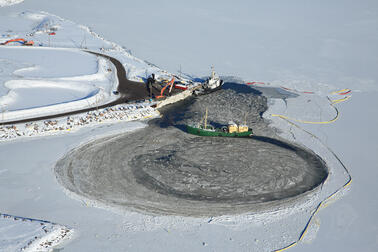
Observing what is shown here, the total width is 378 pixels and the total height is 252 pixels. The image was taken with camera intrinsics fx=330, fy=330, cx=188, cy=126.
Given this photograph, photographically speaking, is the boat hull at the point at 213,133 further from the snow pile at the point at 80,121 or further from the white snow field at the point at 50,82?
the white snow field at the point at 50,82

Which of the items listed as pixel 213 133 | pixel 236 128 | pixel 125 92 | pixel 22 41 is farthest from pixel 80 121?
pixel 22 41

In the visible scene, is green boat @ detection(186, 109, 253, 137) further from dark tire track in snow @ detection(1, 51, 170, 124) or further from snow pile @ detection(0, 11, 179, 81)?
snow pile @ detection(0, 11, 179, 81)

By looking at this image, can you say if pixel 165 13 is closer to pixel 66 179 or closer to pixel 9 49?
pixel 9 49

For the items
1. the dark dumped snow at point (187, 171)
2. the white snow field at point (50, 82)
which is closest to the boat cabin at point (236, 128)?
the dark dumped snow at point (187, 171)

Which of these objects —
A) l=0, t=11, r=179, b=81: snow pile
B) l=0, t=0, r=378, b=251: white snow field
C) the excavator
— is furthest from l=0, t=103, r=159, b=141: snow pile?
the excavator

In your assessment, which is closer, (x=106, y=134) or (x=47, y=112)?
(x=106, y=134)

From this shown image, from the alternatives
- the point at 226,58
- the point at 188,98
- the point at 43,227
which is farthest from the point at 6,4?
the point at 43,227

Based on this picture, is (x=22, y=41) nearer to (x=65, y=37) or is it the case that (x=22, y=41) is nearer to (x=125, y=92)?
(x=65, y=37)
